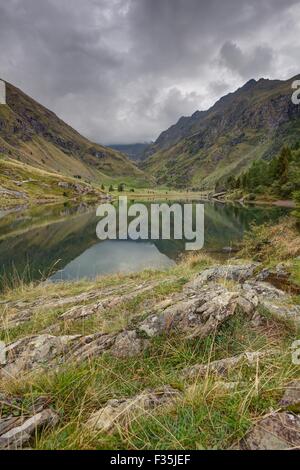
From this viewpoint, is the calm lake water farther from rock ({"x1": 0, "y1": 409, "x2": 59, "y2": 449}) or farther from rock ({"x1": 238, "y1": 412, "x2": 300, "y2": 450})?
rock ({"x1": 238, "y1": 412, "x2": 300, "y2": 450})

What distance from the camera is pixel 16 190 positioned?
122m

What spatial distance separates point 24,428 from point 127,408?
1.18 meters

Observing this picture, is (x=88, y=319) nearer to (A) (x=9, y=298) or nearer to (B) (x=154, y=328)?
(B) (x=154, y=328)

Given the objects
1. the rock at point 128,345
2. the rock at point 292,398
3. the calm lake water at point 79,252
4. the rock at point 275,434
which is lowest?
the calm lake water at point 79,252

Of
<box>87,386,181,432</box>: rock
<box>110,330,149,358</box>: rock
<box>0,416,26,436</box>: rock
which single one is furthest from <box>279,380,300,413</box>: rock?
<box>0,416,26,436</box>: rock

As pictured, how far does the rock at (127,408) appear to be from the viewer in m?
3.57

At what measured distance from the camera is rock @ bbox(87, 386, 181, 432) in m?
3.57

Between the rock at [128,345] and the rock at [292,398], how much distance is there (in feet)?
9.65

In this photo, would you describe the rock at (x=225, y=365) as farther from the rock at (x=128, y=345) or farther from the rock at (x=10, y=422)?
the rock at (x=10, y=422)

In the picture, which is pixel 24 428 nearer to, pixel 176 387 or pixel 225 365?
pixel 176 387

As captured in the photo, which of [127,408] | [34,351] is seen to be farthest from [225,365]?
[34,351]

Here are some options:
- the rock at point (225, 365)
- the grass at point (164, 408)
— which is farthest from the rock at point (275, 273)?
the rock at point (225, 365)

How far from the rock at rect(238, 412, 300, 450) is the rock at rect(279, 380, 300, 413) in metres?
0.12
